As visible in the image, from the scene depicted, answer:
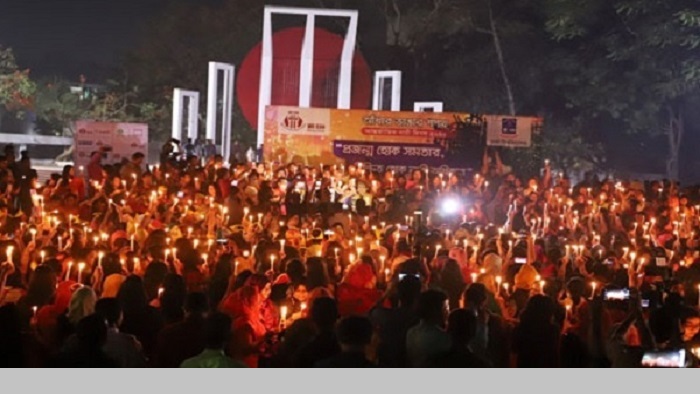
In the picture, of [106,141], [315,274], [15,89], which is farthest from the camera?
[15,89]

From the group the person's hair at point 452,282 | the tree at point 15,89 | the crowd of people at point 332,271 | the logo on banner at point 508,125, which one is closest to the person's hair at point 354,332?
the crowd of people at point 332,271

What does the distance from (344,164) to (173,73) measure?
69.8 ft

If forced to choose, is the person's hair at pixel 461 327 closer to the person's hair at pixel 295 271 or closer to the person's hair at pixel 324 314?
the person's hair at pixel 324 314

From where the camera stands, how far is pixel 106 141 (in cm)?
1961

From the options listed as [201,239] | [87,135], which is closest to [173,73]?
[87,135]

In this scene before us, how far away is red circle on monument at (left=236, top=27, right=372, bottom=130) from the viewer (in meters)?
31.3

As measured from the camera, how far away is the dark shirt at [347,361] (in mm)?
5906

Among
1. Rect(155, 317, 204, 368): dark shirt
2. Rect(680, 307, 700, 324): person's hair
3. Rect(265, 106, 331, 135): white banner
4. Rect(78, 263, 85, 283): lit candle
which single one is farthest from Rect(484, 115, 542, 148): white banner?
Rect(155, 317, 204, 368): dark shirt

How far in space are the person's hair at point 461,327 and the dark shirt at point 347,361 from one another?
630mm

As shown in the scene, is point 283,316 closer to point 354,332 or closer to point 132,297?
point 132,297

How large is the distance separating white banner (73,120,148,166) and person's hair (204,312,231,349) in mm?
13694

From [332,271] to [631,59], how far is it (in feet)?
75.7

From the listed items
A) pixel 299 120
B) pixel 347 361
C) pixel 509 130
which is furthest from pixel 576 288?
pixel 299 120

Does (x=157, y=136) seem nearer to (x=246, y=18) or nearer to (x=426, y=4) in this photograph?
(x=246, y=18)
